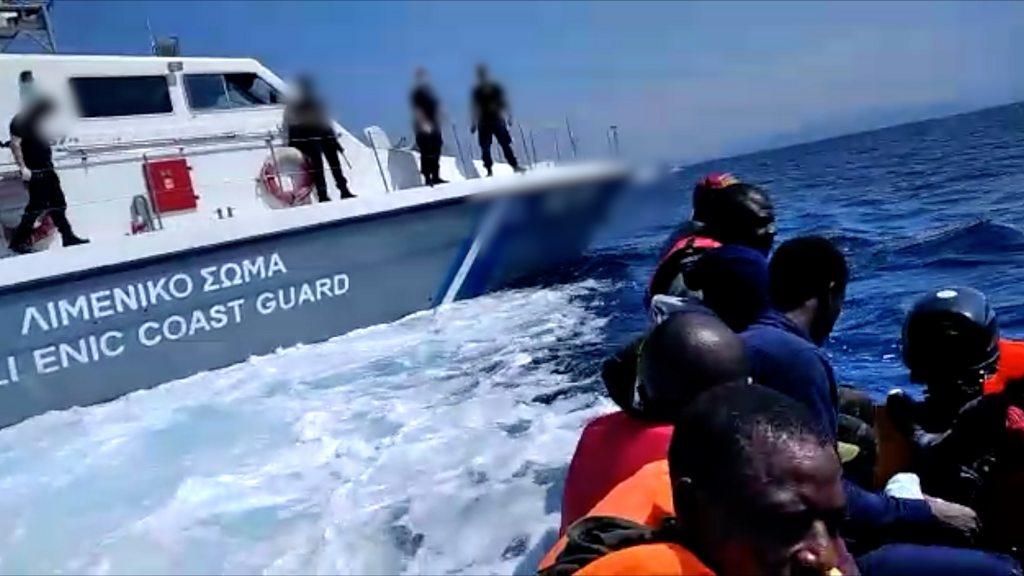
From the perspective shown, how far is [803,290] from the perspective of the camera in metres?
2.69

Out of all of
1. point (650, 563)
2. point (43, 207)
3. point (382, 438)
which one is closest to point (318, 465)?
point (382, 438)

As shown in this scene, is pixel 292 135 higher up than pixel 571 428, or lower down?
higher up

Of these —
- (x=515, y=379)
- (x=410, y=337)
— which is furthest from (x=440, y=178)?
(x=515, y=379)

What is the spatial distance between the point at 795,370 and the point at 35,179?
20.6 ft

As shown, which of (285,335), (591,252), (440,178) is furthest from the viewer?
(591,252)

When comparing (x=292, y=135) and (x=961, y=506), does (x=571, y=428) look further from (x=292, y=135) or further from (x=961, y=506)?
(x=292, y=135)

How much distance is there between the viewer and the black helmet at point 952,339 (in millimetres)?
2572

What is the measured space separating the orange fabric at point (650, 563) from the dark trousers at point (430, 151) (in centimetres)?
810

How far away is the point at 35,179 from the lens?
6.75 metres

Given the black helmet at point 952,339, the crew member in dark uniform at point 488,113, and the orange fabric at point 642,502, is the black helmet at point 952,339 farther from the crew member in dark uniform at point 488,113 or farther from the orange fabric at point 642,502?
the crew member in dark uniform at point 488,113

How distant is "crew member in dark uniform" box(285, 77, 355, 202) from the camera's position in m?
8.66

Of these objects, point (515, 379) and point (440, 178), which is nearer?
point (515, 379)

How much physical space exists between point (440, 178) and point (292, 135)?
5.24 ft

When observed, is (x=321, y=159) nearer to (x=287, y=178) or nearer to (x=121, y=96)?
(x=287, y=178)
